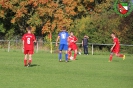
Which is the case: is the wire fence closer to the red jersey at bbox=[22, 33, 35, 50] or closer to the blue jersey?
the blue jersey

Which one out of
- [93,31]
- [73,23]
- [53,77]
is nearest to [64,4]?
[73,23]

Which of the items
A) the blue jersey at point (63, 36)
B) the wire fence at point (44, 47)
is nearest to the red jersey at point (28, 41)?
the blue jersey at point (63, 36)

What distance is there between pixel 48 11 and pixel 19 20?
483cm

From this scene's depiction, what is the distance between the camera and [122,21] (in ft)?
166

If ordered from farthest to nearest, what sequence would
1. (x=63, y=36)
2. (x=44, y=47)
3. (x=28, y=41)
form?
(x=44, y=47) < (x=63, y=36) < (x=28, y=41)

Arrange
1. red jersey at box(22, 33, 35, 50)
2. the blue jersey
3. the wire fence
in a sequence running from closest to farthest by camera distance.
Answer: red jersey at box(22, 33, 35, 50) < the blue jersey < the wire fence

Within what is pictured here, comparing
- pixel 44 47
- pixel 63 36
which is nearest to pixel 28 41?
pixel 63 36

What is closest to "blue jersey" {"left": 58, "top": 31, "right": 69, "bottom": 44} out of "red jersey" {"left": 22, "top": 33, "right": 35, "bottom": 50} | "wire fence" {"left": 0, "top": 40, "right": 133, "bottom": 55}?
"red jersey" {"left": 22, "top": 33, "right": 35, "bottom": 50}

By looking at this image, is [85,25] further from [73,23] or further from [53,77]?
[53,77]

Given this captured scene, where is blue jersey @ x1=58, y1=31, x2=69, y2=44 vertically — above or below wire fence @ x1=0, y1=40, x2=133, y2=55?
above

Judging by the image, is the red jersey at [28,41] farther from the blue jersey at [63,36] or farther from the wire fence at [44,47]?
the wire fence at [44,47]

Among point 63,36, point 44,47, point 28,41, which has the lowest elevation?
point 44,47

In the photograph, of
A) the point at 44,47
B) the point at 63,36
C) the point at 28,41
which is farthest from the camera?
the point at 44,47

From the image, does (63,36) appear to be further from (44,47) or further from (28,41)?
(44,47)
